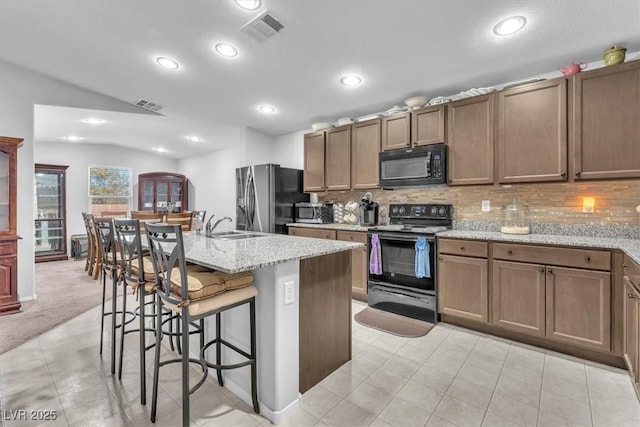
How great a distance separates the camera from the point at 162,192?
7.76m

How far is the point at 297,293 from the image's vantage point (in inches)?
68.5

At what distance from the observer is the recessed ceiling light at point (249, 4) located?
2.15 m

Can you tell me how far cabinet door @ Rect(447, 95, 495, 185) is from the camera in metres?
2.84

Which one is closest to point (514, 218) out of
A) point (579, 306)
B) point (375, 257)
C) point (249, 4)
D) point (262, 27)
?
point (579, 306)

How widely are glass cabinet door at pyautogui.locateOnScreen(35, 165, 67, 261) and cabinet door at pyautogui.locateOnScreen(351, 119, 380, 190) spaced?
6.47m

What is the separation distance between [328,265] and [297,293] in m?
0.34

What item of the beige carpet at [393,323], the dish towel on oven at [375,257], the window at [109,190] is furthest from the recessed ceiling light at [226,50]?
the window at [109,190]

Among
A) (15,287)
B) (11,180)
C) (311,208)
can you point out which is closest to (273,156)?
(311,208)

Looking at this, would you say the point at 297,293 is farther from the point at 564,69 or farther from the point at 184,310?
the point at 564,69

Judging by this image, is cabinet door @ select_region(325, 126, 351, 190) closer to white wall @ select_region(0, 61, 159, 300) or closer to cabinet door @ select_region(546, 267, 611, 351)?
cabinet door @ select_region(546, 267, 611, 351)

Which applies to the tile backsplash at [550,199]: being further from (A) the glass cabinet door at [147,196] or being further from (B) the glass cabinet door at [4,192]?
(A) the glass cabinet door at [147,196]

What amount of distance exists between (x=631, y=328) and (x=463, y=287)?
1095 millimetres

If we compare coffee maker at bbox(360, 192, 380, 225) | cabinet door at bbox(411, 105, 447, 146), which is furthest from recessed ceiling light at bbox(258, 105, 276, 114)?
cabinet door at bbox(411, 105, 447, 146)

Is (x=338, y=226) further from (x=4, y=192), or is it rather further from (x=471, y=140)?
(x=4, y=192)
